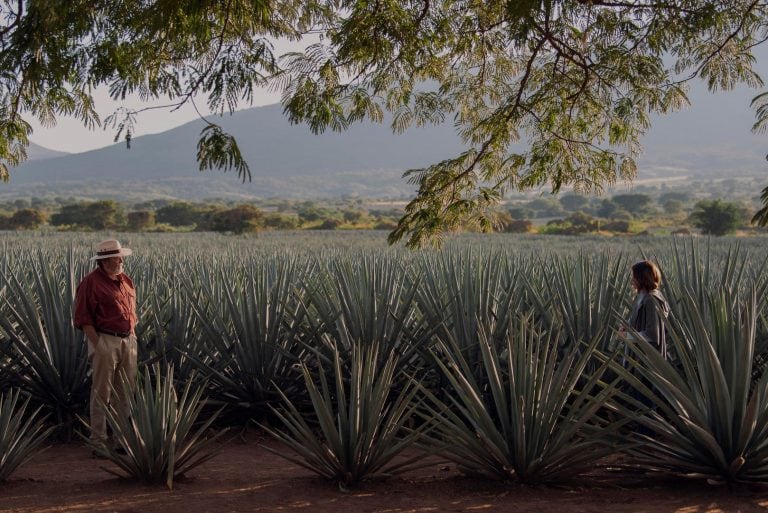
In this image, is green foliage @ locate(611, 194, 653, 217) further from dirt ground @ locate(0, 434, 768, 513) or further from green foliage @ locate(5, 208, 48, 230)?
dirt ground @ locate(0, 434, 768, 513)

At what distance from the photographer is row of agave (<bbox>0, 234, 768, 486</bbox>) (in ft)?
16.1

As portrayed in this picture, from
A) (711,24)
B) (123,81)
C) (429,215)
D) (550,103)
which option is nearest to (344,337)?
(429,215)

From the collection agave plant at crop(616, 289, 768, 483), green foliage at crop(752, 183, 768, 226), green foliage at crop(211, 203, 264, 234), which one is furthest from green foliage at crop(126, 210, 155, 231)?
agave plant at crop(616, 289, 768, 483)

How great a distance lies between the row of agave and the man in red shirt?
38 centimetres

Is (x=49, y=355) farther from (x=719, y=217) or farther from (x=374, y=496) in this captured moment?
(x=719, y=217)

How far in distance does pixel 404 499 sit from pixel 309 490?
1.79ft

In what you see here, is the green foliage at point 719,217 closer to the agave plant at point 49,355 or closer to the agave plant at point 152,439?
the agave plant at point 49,355

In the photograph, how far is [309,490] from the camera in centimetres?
509

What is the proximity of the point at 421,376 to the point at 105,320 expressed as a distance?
242 centimetres

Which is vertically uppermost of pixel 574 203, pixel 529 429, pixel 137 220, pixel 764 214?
pixel 764 214

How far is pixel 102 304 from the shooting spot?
625 cm

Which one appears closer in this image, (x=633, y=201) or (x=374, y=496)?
(x=374, y=496)

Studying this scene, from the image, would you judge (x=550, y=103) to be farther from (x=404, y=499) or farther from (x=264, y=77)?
(x=404, y=499)

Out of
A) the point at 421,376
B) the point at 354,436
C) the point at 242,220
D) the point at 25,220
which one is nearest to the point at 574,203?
the point at 25,220
